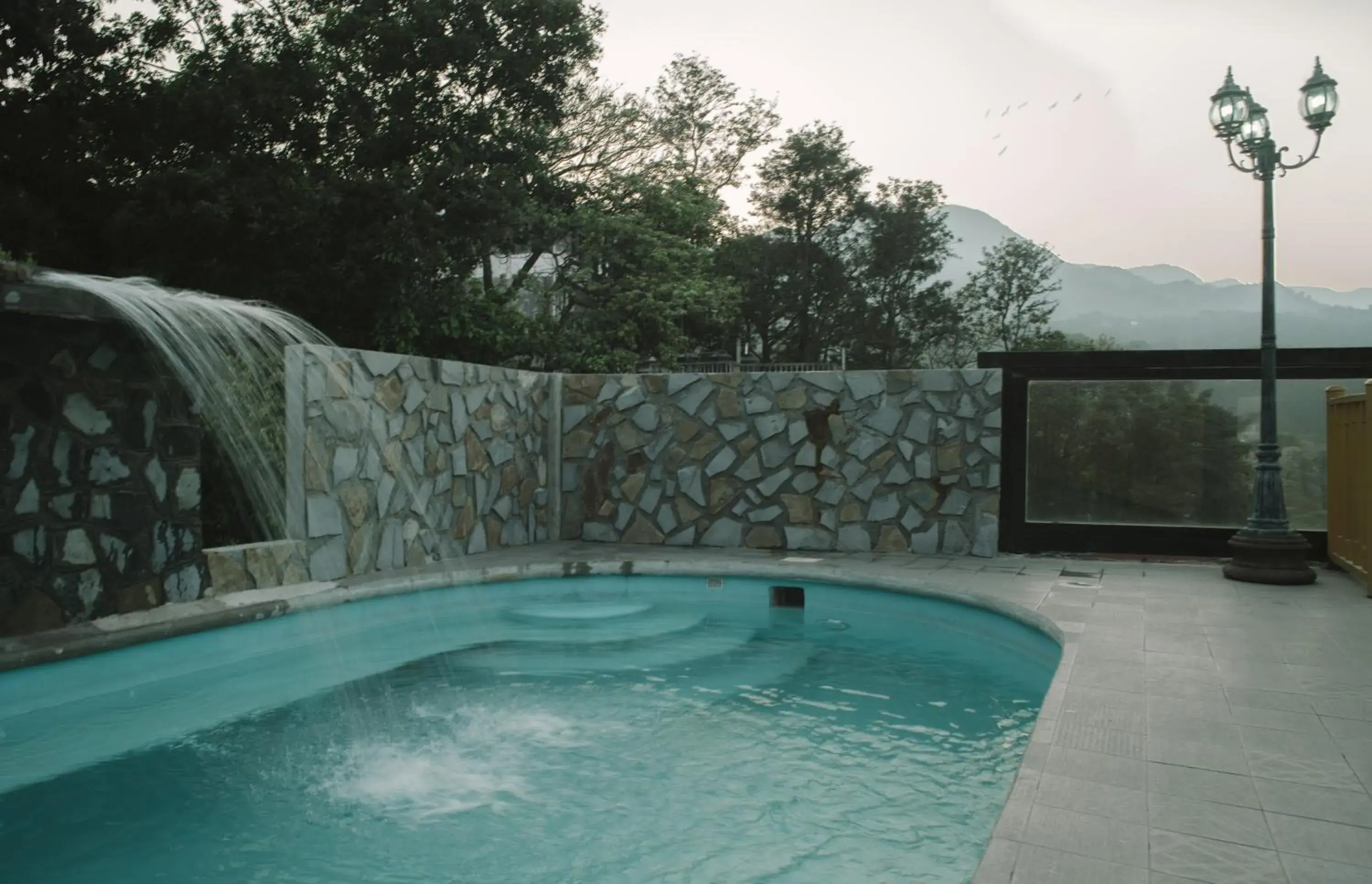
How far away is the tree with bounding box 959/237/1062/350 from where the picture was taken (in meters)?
35.0

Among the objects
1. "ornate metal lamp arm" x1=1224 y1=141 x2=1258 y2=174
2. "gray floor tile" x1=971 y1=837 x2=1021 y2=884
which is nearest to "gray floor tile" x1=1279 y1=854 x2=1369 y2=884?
"gray floor tile" x1=971 y1=837 x2=1021 y2=884

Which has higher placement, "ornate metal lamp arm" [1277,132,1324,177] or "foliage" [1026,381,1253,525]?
"ornate metal lamp arm" [1277,132,1324,177]

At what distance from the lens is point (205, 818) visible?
3.51m

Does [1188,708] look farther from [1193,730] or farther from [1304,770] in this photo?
[1304,770]

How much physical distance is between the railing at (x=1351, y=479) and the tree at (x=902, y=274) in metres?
24.6

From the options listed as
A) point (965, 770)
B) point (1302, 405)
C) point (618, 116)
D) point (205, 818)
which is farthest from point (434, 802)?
point (618, 116)

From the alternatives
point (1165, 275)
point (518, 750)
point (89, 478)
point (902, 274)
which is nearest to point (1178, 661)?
point (518, 750)

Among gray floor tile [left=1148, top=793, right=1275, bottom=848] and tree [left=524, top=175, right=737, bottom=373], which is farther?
tree [left=524, top=175, right=737, bottom=373]

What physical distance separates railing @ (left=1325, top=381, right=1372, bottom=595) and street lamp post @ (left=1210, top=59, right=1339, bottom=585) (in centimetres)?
35

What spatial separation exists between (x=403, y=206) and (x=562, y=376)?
553 cm

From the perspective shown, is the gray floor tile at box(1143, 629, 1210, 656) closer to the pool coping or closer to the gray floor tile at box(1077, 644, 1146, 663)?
the gray floor tile at box(1077, 644, 1146, 663)

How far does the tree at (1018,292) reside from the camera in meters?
35.0

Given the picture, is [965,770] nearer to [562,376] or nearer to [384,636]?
[384,636]

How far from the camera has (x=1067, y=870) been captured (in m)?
2.28
